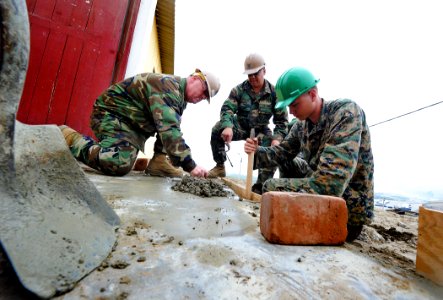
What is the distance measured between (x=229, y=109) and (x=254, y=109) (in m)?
0.39

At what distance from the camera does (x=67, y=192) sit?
93cm

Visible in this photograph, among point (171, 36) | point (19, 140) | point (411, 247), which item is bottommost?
point (411, 247)

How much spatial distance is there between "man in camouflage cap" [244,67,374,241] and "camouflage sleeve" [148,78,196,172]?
82cm

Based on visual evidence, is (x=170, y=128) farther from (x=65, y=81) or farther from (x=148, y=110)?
(x=65, y=81)

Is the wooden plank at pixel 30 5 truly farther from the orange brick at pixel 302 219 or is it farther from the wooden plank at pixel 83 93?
the orange brick at pixel 302 219

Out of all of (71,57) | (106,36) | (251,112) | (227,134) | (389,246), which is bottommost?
(389,246)

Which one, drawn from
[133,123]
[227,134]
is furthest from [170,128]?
[227,134]

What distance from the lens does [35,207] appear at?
753 millimetres

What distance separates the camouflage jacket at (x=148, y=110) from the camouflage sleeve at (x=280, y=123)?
65.8 inches

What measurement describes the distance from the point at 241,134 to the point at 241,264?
310 cm

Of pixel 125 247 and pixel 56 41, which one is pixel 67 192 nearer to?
pixel 125 247

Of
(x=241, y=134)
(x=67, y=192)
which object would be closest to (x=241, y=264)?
(x=67, y=192)

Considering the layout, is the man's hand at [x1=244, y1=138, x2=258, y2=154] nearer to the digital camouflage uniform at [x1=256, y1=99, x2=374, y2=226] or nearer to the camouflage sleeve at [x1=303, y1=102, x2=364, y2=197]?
the digital camouflage uniform at [x1=256, y1=99, x2=374, y2=226]

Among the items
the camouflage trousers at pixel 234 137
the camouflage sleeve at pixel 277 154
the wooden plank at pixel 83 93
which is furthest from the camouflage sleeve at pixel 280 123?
the wooden plank at pixel 83 93
